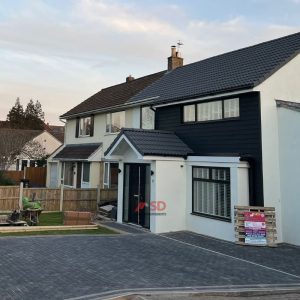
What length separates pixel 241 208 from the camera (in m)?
12.6

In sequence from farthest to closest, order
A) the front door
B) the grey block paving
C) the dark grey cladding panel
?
the front door
the dark grey cladding panel
the grey block paving

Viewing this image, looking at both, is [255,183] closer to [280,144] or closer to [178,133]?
[280,144]

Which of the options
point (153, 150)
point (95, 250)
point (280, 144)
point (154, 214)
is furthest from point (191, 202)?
point (95, 250)

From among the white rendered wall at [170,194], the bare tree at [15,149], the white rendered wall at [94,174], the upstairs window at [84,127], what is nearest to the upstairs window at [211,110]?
the white rendered wall at [170,194]

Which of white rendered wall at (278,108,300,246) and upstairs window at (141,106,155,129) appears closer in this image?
white rendered wall at (278,108,300,246)

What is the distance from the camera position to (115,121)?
24.1 meters

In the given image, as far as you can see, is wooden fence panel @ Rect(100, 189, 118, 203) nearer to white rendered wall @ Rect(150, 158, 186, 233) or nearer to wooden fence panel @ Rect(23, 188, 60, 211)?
wooden fence panel @ Rect(23, 188, 60, 211)

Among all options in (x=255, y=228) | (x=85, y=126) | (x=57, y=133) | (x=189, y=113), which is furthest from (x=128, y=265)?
(x=57, y=133)

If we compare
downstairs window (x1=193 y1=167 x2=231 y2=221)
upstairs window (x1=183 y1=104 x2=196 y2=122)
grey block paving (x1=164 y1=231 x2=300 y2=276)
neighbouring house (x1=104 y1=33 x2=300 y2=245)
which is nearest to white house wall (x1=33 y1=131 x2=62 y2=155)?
neighbouring house (x1=104 y1=33 x2=300 y2=245)

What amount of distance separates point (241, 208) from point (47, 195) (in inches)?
430

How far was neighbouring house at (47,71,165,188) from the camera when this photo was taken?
23.3 m

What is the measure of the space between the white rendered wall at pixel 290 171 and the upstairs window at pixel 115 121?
1200cm

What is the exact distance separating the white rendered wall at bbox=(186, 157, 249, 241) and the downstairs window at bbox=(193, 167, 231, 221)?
22 cm

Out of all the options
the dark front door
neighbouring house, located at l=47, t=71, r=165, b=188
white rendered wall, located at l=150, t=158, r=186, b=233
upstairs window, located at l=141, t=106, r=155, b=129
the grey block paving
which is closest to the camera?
the grey block paving
